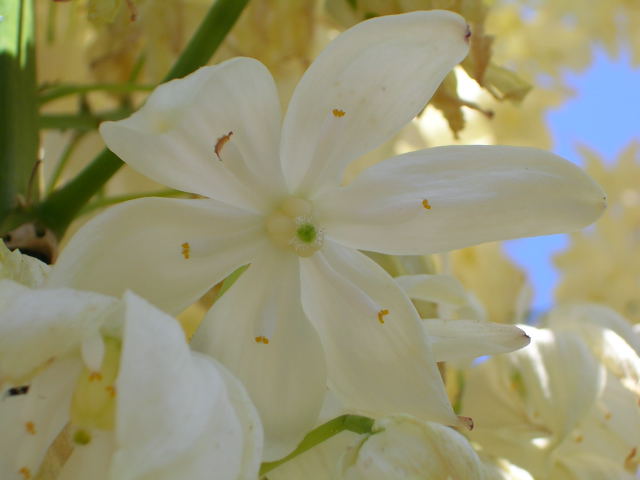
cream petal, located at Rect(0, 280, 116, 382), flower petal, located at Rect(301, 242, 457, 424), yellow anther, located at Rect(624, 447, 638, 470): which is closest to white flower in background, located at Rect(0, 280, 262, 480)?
cream petal, located at Rect(0, 280, 116, 382)

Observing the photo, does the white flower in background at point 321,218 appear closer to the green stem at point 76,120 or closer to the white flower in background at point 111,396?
the white flower in background at point 111,396

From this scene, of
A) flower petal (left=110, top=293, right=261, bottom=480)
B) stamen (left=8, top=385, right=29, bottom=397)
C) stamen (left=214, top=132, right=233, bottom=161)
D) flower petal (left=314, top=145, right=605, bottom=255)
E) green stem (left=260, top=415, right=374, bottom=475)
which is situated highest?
stamen (left=214, top=132, right=233, bottom=161)

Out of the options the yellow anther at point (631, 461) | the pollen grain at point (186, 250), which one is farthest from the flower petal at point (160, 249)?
the yellow anther at point (631, 461)

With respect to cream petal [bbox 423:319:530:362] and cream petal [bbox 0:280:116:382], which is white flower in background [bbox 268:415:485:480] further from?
cream petal [bbox 0:280:116:382]

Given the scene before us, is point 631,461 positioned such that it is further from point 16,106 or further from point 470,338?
point 16,106

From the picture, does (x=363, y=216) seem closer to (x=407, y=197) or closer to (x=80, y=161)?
(x=407, y=197)

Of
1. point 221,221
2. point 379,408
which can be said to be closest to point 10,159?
point 221,221

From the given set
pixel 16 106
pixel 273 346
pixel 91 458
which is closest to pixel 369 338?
pixel 273 346
